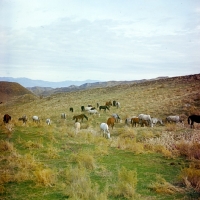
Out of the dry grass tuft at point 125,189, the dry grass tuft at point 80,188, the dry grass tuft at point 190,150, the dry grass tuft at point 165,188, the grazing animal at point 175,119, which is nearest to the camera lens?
the dry grass tuft at point 80,188

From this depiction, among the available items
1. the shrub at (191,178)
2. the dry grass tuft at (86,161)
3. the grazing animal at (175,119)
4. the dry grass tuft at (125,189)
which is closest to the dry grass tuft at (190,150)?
the shrub at (191,178)

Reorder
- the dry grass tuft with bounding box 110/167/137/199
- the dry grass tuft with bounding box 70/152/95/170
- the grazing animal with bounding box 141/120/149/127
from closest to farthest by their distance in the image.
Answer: the dry grass tuft with bounding box 110/167/137/199 < the dry grass tuft with bounding box 70/152/95/170 < the grazing animal with bounding box 141/120/149/127

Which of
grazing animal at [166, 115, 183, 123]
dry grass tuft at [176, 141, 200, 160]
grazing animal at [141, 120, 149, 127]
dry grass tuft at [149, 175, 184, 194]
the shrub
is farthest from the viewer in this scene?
grazing animal at [166, 115, 183, 123]

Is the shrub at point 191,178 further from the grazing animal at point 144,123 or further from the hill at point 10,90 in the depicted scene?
the hill at point 10,90

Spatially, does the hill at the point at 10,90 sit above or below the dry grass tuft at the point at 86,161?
above

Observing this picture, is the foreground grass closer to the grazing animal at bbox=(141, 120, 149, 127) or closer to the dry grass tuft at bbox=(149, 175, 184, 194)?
the dry grass tuft at bbox=(149, 175, 184, 194)


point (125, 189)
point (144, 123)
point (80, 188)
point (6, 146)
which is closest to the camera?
point (80, 188)

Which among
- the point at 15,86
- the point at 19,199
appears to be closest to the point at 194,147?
the point at 19,199

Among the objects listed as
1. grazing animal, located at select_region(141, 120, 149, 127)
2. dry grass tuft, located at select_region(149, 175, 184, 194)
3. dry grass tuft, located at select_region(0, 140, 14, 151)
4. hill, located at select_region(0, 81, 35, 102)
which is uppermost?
hill, located at select_region(0, 81, 35, 102)

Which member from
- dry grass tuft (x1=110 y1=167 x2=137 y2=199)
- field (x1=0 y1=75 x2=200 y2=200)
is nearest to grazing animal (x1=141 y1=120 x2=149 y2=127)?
field (x1=0 y1=75 x2=200 y2=200)

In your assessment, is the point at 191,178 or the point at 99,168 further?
the point at 99,168

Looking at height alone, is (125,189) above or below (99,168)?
above

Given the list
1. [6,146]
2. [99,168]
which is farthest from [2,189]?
[6,146]

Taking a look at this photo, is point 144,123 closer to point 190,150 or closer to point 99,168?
point 190,150
